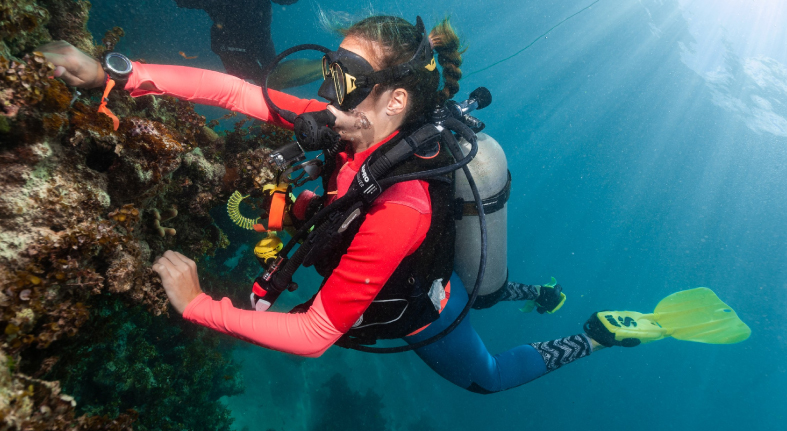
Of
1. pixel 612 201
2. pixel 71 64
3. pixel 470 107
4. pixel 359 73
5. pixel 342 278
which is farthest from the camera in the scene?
pixel 612 201

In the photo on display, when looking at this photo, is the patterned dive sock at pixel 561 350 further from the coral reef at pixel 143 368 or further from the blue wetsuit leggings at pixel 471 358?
the coral reef at pixel 143 368

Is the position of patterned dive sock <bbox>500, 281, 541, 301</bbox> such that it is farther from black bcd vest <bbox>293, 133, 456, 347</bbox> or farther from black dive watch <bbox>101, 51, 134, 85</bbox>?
black dive watch <bbox>101, 51, 134, 85</bbox>

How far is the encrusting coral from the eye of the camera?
4.78 feet

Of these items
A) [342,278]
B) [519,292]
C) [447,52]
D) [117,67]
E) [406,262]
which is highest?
[447,52]

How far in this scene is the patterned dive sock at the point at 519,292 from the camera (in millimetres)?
6836

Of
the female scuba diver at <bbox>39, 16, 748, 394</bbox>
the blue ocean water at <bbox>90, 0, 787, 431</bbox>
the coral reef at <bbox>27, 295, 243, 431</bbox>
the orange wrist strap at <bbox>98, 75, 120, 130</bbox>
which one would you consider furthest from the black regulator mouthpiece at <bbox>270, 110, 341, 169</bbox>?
the blue ocean water at <bbox>90, 0, 787, 431</bbox>

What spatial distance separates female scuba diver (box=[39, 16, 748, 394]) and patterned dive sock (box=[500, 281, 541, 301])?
430 centimetres

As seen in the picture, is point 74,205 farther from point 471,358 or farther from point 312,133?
point 471,358

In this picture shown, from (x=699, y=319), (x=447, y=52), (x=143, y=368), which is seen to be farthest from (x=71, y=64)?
(x=699, y=319)

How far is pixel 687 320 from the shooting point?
6.93 meters

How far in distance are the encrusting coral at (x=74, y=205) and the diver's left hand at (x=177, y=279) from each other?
12 centimetres

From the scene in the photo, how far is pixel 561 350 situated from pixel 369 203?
180 inches

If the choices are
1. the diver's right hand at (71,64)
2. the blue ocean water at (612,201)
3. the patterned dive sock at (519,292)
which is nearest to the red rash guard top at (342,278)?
the diver's right hand at (71,64)

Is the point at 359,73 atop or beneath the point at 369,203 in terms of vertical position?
atop
